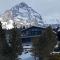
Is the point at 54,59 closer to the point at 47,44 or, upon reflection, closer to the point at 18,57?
the point at 18,57

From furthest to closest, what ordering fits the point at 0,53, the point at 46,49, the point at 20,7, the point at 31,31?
1. the point at 20,7
2. the point at 31,31
3. the point at 46,49
4. the point at 0,53

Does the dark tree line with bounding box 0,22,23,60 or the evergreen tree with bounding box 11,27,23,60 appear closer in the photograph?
the dark tree line with bounding box 0,22,23,60

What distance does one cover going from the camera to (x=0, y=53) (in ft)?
29.0

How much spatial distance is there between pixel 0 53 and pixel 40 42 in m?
2.36

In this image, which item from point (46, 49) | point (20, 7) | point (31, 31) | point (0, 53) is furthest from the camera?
point (20, 7)

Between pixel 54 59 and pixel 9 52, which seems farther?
pixel 9 52

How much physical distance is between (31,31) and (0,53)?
37.6ft

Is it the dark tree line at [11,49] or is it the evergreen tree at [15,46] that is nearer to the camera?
the dark tree line at [11,49]

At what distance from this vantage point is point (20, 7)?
88.1 meters

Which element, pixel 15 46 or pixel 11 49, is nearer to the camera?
pixel 11 49

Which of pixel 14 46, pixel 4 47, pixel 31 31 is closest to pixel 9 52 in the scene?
pixel 4 47

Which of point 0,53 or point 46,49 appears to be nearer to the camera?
point 0,53

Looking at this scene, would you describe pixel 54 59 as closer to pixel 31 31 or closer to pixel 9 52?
pixel 9 52

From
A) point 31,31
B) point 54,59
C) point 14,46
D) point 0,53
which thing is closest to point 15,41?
point 14,46
